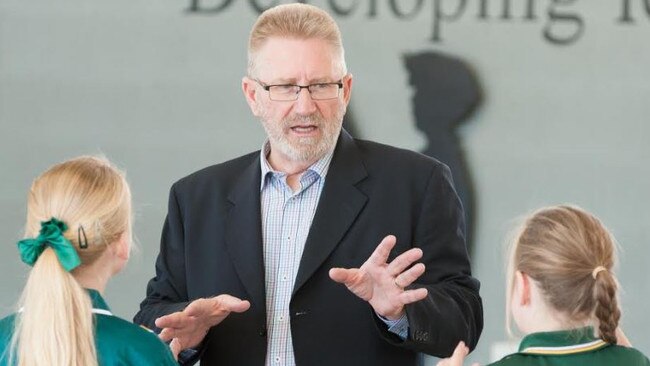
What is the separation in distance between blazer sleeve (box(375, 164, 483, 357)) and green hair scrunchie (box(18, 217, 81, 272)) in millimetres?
669

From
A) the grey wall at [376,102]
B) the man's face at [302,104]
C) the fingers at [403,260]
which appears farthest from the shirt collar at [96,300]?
the grey wall at [376,102]

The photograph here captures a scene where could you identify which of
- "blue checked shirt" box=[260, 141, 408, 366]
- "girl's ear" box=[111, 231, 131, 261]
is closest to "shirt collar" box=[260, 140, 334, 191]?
"blue checked shirt" box=[260, 141, 408, 366]

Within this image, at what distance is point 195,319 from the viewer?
255 centimetres

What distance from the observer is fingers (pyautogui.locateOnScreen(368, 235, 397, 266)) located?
7.88 ft

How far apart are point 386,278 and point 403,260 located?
0.15ft

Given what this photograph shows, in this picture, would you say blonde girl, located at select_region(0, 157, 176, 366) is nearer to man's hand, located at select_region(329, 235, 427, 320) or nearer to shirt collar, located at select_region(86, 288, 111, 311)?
shirt collar, located at select_region(86, 288, 111, 311)

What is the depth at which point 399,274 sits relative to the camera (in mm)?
2447

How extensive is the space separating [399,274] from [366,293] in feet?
0.23

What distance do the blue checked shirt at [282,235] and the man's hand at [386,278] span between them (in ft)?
0.95

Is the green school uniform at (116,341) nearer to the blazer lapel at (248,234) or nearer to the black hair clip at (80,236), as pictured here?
the black hair clip at (80,236)

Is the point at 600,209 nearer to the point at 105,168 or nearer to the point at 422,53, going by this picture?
the point at 422,53

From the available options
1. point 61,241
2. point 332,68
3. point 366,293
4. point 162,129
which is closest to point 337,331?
point 366,293

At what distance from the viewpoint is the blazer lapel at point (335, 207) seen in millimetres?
2697

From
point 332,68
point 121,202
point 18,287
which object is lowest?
point 18,287
